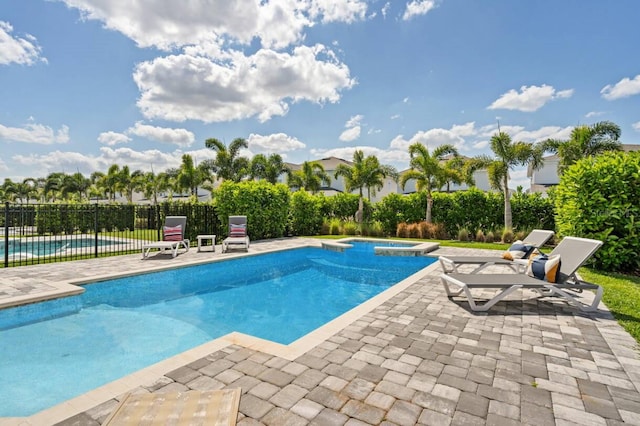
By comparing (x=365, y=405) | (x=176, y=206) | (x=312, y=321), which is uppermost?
(x=176, y=206)

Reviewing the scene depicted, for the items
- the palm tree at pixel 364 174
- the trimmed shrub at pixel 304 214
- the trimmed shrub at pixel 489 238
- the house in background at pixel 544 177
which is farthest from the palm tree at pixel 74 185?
the house in background at pixel 544 177

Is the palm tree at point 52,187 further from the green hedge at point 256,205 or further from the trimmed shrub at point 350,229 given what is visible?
the trimmed shrub at point 350,229

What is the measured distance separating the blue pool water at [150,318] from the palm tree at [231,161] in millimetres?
19997

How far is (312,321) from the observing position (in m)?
6.19

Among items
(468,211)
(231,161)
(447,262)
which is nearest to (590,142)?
(468,211)

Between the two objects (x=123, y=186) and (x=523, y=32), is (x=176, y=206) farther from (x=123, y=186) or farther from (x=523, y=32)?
(x=123, y=186)

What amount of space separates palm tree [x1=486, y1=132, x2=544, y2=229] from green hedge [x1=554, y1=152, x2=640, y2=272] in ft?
25.0

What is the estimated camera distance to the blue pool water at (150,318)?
4.01 metres

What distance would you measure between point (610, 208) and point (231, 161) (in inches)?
1042

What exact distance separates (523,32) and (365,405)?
45.4 feet

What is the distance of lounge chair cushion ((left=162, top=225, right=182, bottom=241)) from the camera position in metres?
12.2

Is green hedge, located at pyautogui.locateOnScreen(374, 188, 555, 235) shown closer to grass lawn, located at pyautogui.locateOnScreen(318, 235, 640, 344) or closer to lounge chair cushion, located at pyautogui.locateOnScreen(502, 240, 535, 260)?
grass lawn, located at pyautogui.locateOnScreen(318, 235, 640, 344)

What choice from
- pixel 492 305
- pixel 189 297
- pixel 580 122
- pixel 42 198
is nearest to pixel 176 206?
pixel 189 297

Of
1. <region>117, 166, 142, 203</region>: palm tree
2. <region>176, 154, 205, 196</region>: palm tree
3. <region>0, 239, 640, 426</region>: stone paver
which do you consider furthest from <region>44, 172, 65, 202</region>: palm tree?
<region>0, 239, 640, 426</region>: stone paver
